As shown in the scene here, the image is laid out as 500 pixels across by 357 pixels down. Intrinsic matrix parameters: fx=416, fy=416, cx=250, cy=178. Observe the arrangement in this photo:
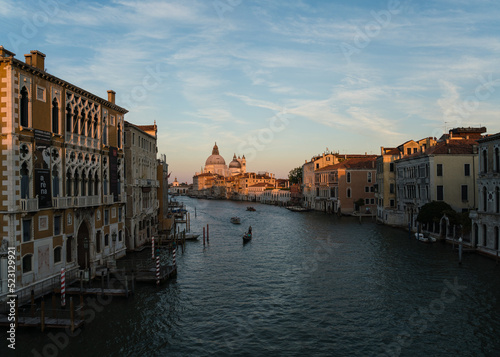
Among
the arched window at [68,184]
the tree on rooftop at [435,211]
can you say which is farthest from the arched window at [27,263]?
the tree on rooftop at [435,211]

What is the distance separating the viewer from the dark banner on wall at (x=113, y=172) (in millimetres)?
26094

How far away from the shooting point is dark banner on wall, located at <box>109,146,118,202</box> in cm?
2609

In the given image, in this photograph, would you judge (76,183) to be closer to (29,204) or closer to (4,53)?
(29,204)

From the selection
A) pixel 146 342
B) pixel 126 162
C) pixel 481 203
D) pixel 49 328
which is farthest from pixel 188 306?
pixel 481 203

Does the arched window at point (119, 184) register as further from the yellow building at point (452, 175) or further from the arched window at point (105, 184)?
the yellow building at point (452, 175)

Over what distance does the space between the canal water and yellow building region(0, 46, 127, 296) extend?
11.5 ft

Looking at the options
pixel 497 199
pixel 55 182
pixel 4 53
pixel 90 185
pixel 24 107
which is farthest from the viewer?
pixel 497 199

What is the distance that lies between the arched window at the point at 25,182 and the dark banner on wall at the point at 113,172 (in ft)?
27.0

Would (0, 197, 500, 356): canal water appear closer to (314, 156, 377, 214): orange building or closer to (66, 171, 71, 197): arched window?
(66, 171, 71, 197): arched window

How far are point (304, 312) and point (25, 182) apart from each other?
1327 cm

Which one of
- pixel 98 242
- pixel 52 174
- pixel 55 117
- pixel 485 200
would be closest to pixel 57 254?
pixel 52 174

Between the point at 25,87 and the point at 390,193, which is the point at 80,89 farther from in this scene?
the point at 390,193

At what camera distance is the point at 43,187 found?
1847cm

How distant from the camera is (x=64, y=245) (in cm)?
2030
